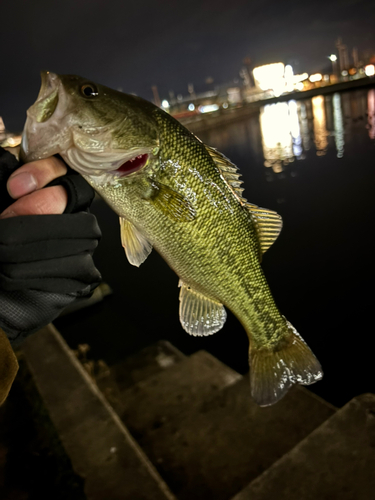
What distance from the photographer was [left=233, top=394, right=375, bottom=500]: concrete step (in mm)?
2451

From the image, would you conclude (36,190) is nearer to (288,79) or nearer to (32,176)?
(32,176)

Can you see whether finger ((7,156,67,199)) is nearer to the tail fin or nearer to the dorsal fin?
the dorsal fin

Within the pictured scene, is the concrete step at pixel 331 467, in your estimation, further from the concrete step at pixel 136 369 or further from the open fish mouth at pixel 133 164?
the concrete step at pixel 136 369

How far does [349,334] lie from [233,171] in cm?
584

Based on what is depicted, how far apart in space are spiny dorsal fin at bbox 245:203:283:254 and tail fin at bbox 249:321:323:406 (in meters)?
0.73

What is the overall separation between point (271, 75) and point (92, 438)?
12398 centimetres

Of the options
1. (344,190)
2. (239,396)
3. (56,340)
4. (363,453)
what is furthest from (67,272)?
(344,190)

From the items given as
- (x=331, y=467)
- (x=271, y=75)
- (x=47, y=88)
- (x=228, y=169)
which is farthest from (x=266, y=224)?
(x=271, y=75)

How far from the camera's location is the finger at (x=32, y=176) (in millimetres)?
1560

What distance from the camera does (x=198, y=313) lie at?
2305 mm

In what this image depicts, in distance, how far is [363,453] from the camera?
2625 mm

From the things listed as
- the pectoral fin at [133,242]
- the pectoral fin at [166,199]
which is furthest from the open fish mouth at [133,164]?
the pectoral fin at [133,242]

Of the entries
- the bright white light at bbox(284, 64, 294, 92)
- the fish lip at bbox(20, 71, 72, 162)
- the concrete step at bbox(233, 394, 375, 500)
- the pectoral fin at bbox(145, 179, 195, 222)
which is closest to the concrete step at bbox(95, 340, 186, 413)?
the concrete step at bbox(233, 394, 375, 500)

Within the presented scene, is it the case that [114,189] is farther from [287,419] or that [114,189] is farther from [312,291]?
[312,291]
